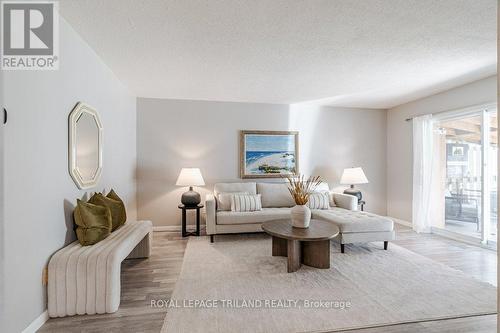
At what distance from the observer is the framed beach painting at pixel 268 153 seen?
4.70 meters

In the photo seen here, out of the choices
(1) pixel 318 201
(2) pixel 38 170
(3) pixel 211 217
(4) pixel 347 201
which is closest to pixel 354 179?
(4) pixel 347 201

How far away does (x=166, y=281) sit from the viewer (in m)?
2.49

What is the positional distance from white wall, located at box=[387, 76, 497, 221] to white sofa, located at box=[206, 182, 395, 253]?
1.44 m

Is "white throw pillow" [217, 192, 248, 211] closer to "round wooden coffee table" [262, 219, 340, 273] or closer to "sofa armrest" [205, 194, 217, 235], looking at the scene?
"sofa armrest" [205, 194, 217, 235]

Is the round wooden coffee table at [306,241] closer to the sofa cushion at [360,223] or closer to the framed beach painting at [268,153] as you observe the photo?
the sofa cushion at [360,223]

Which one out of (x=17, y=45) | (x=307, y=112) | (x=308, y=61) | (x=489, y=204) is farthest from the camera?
(x=307, y=112)

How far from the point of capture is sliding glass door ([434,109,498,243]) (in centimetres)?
355

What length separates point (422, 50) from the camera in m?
2.61

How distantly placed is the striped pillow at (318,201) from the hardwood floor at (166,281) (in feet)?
2.93

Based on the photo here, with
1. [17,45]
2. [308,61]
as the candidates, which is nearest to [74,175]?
[17,45]

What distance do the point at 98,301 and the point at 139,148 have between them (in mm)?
2943

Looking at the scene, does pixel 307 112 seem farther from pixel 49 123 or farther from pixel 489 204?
pixel 49 123

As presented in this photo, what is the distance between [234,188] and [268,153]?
1.01 m

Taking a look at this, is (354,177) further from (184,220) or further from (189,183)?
(184,220)
